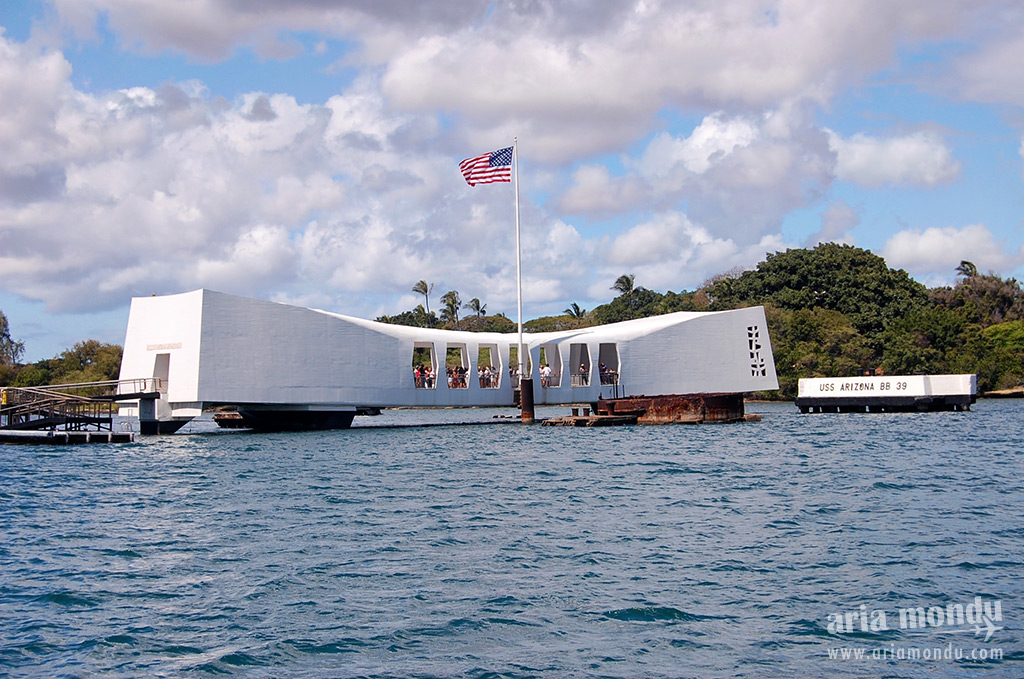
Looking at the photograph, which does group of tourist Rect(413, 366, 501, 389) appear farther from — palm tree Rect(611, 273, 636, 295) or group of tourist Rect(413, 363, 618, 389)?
palm tree Rect(611, 273, 636, 295)

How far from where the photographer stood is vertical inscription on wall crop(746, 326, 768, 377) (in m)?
45.2

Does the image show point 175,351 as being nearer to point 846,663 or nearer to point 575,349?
point 575,349

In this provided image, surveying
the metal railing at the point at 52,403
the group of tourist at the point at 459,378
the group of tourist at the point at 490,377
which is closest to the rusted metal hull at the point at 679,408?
the group of tourist at the point at 490,377

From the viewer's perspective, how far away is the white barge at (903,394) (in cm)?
4331

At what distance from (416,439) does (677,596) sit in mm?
22935

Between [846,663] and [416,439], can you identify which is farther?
[416,439]

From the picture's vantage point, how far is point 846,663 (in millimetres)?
7684

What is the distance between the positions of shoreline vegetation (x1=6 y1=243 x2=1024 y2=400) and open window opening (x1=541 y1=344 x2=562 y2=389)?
2063 centimetres

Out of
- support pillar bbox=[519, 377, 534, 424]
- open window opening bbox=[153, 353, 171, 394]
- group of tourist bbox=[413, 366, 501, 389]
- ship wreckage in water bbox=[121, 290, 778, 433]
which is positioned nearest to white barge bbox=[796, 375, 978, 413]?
ship wreckage in water bbox=[121, 290, 778, 433]

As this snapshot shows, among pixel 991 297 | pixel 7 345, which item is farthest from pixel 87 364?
pixel 991 297

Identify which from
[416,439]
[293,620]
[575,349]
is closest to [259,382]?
[416,439]

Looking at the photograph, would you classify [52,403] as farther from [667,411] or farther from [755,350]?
[755,350]

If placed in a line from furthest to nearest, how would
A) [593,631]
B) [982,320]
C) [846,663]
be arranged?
[982,320] < [593,631] < [846,663]

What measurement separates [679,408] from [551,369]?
10.0 m
